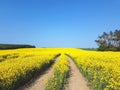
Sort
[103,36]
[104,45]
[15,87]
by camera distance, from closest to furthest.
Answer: [15,87], [104,45], [103,36]

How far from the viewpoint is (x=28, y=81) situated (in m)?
15.2

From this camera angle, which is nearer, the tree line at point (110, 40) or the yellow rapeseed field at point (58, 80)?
the yellow rapeseed field at point (58, 80)

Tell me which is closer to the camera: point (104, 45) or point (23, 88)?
point (23, 88)

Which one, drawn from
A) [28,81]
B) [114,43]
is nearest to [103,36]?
[114,43]

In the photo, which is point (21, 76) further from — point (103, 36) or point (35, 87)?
point (103, 36)

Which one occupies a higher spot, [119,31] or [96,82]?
[119,31]

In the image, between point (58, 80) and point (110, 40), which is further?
point (110, 40)

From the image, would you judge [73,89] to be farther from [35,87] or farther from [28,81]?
[28,81]

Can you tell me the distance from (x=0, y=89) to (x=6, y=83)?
1.59 ft

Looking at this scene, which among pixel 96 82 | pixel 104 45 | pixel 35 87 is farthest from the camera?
pixel 104 45

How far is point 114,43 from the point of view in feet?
288

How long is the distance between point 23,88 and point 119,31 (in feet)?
270

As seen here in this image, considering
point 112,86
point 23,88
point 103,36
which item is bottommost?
point 23,88

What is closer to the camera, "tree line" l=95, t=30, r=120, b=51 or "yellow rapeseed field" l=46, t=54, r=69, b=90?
"yellow rapeseed field" l=46, t=54, r=69, b=90
